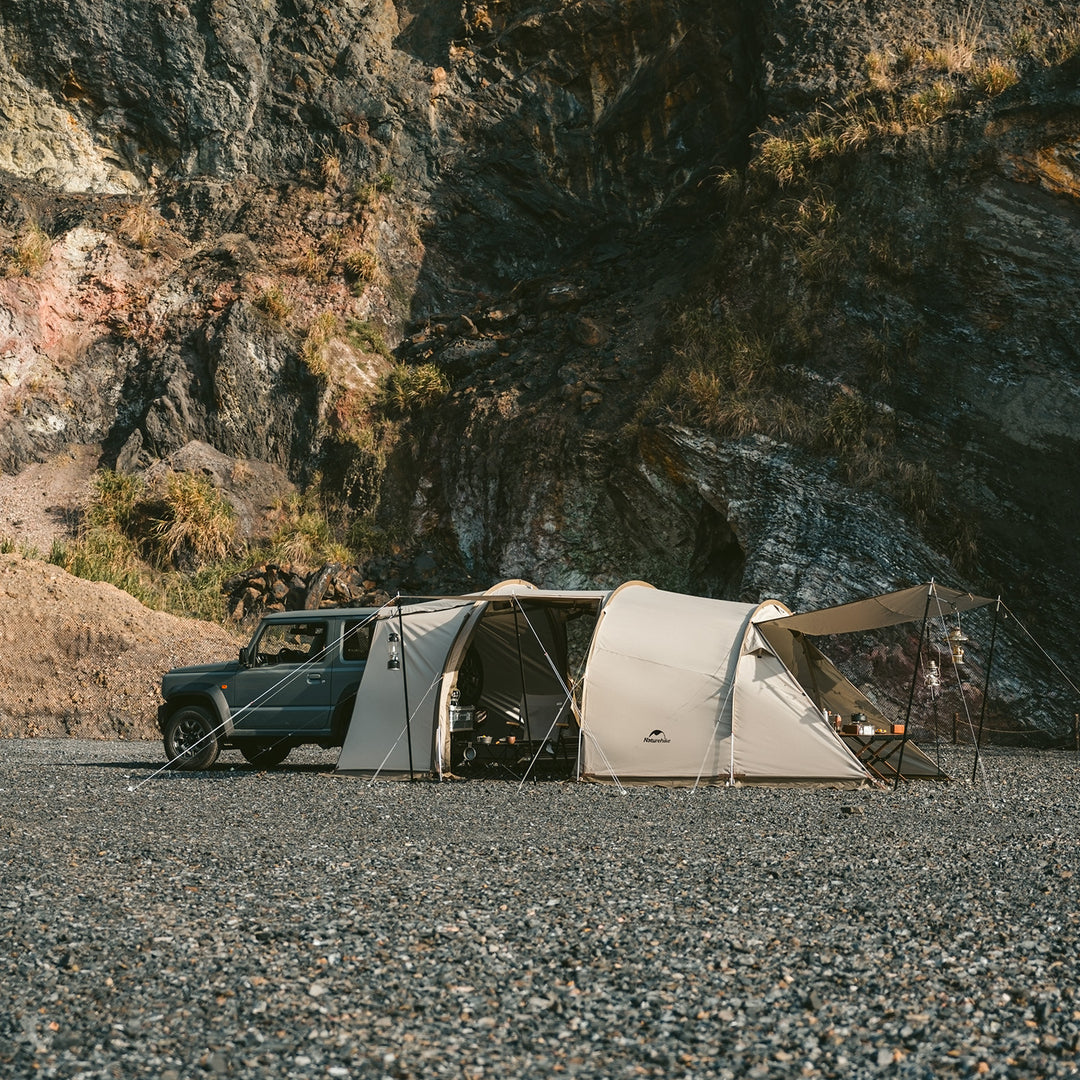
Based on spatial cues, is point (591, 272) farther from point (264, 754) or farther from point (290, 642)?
point (264, 754)

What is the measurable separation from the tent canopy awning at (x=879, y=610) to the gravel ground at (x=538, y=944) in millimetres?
3003

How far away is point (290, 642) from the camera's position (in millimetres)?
14172

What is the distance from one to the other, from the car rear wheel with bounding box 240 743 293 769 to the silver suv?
0.15ft

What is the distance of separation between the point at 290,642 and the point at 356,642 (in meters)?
1.13

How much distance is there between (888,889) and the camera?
6.35 meters

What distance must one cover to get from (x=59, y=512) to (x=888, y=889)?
23.6 meters

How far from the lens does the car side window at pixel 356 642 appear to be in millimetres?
13492

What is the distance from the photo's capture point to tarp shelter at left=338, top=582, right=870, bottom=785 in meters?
11.9

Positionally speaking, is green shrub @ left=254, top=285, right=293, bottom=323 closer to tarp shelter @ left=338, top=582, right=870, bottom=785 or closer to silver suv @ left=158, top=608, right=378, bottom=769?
silver suv @ left=158, top=608, right=378, bottom=769

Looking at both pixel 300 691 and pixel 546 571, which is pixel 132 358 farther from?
pixel 300 691

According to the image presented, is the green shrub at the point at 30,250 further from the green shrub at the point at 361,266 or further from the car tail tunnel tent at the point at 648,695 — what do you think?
the car tail tunnel tent at the point at 648,695

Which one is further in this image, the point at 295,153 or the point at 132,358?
the point at 295,153

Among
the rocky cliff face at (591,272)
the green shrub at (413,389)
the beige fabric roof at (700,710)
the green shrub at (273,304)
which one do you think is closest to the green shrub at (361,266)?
the rocky cliff face at (591,272)

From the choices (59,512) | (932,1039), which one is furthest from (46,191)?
(932,1039)
